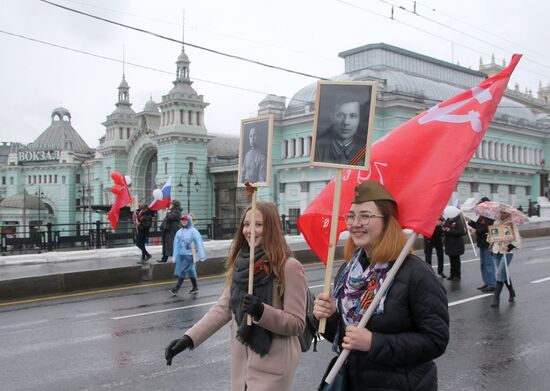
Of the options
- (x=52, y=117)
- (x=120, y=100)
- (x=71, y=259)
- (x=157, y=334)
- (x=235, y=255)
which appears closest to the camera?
(x=235, y=255)

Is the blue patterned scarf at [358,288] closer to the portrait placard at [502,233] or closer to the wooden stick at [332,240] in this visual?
the wooden stick at [332,240]

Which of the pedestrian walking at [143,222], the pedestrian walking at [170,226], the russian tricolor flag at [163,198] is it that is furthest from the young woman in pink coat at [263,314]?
the russian tricolor flag at [163,198]

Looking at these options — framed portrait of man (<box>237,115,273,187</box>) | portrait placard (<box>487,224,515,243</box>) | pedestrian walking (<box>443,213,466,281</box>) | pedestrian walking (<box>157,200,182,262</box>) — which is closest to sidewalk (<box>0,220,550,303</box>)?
pedestrian walking (<box>157,200,182,262</box>)

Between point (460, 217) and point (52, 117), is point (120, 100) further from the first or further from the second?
point (460, 217)

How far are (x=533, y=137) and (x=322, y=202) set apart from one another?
54485mm

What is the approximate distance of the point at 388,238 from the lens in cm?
292

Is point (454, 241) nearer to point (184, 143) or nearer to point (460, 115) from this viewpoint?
point (460, 115)

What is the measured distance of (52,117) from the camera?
115688 millimetres

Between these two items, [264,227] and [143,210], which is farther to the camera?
[143,210]

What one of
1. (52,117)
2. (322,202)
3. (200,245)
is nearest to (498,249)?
(200,245)

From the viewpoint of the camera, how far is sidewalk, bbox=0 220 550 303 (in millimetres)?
12500

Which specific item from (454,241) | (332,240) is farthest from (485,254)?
(332,240)

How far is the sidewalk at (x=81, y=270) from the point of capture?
41.0ft

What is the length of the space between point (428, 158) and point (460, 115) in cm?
34
